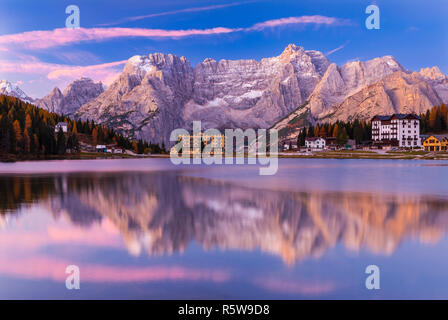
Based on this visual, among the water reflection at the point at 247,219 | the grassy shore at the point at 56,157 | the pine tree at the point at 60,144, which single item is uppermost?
the pine tree at the point at 60,144

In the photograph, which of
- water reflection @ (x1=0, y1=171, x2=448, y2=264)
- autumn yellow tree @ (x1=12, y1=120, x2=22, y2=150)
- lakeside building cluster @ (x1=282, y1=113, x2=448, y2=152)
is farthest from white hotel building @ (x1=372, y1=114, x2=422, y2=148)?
water reflection @ (x1=0, y1=171, x2=448, y2=264)

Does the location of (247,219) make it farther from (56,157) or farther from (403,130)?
(403,130)

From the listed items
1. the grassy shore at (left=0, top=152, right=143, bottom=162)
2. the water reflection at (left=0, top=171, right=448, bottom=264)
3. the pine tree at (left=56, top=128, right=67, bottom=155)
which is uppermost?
the pine tree at (left=56, top=128, right=67, bottom=155)

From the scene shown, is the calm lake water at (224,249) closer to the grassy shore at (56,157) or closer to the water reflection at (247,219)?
the water reflection at (247,219)

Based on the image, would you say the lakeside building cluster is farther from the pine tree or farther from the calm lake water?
the calm lake water

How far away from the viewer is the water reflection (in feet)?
52.4

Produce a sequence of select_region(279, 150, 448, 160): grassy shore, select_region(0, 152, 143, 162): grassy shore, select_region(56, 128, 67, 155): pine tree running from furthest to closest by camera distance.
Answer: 1. select_region(56, 128, 67, 155): pine tree
2. select_region(279, 150, 448, 160): grassy shore
3. select_region(0, 152, 143, 162): grassy shore

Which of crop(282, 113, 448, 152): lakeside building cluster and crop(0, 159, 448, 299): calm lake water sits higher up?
crop(282, 113, 448, 152): lakeside building cluster

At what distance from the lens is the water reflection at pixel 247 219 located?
1598cm

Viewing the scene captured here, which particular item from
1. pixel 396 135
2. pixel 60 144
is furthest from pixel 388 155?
pixel 60 144

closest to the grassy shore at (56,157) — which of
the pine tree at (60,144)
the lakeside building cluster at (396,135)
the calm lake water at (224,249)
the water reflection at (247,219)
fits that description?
the pine tree at (60,144)

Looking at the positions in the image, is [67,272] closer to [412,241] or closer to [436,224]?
[412,241]
